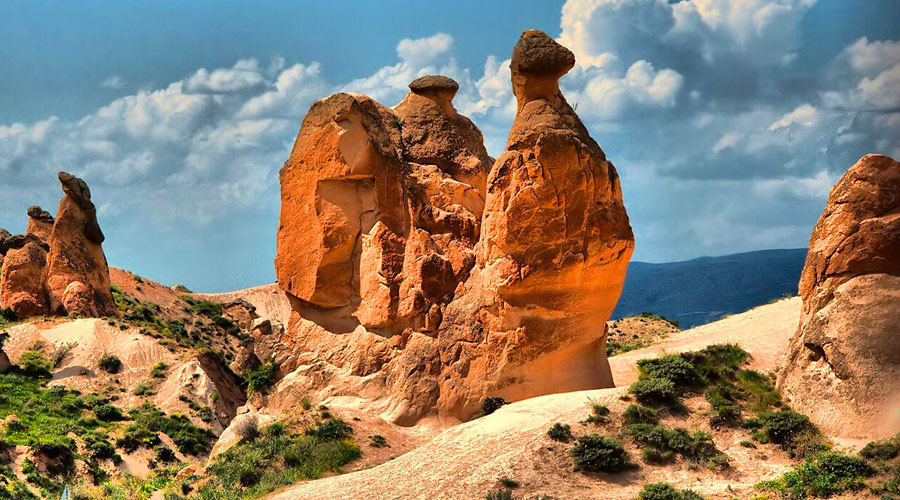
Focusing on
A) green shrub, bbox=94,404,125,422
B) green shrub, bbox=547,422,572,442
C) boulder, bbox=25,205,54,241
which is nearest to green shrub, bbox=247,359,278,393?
green shrub, bbox=547,422,572,442

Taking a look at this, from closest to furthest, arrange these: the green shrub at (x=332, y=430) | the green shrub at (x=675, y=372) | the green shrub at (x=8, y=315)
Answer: the green shrub at (x=675, y=372) < the green shrub at (x=332, y=430) < the green shrub at (x=8, y=315)

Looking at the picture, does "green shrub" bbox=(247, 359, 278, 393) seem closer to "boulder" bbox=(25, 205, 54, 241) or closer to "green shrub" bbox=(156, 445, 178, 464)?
"green shrub" bbox=(156, 445, 178, 464)

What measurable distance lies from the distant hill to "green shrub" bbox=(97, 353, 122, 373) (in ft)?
269

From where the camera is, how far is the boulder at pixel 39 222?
Result: 5872 cm

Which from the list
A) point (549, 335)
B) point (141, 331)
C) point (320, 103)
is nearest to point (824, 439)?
point (549, 335)

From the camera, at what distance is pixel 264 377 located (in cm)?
2827

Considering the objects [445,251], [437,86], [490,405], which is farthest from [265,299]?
[490,405]

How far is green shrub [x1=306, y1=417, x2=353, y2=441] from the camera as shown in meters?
23.5

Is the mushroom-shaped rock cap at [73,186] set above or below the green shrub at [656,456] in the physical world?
above

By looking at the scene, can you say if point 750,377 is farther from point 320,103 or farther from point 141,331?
point 141,331

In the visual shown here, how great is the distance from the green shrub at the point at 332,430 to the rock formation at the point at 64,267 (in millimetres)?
31018

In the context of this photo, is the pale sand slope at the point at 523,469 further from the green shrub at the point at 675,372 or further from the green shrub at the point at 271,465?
the green shrub at the point at 271,465

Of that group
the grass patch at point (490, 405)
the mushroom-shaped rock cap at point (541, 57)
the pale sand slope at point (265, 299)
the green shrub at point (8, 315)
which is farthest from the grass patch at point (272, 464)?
the pale sand slope at point (265, 299)

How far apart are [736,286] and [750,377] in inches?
4690
